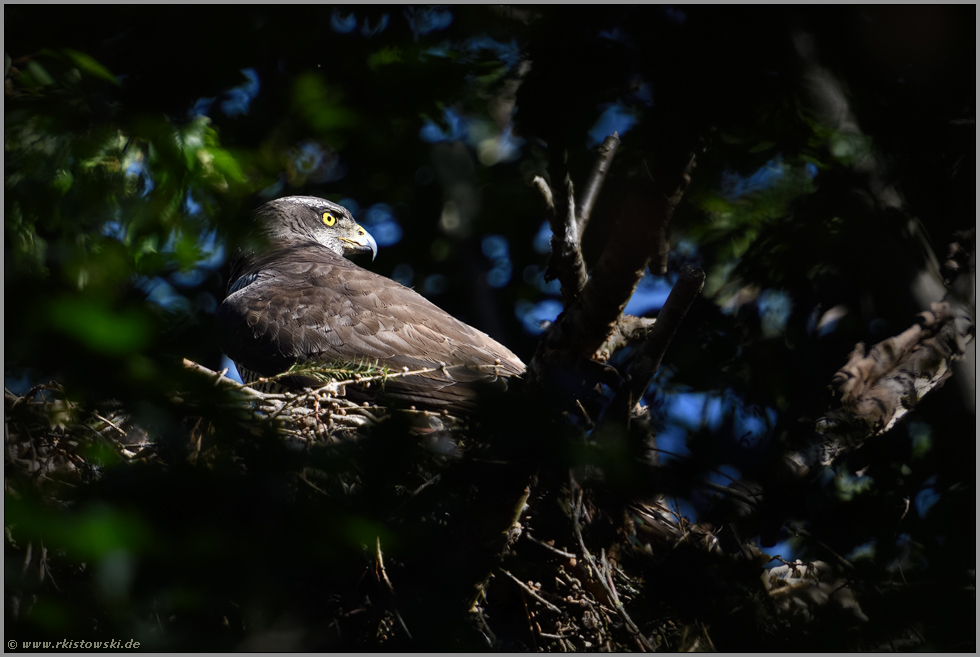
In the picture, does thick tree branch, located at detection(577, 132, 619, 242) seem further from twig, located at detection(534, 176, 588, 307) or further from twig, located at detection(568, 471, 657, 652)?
twig, located at detection(568, 471, 657, 652)

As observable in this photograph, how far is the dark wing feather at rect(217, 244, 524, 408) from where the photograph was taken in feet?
13.1

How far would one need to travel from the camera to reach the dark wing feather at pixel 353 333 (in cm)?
399

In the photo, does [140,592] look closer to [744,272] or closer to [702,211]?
[702,211]

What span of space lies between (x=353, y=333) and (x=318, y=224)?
252 centimetres

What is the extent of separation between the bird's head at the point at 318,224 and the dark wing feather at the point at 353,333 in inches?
60.4

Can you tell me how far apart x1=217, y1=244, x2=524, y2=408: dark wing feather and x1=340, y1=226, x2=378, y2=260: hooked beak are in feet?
4.40

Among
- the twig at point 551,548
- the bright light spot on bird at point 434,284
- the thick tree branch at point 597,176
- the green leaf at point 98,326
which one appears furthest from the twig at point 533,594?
the bright light spot on bird at point 434,284

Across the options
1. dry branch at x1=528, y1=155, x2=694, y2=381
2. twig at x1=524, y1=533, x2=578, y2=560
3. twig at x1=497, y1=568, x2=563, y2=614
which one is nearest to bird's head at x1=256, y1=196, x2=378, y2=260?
dry branch at x1=528, y1=155, x2=694, y2=381

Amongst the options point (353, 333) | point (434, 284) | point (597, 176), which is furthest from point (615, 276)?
point (434, 284)

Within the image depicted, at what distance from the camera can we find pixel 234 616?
158cm

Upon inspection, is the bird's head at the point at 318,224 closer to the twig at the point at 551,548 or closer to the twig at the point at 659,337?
the twig at the point at 551,548

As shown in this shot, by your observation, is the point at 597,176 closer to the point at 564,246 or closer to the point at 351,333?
the point at 564,246

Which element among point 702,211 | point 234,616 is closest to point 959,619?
point 702,211

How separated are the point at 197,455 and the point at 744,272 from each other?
315cm
